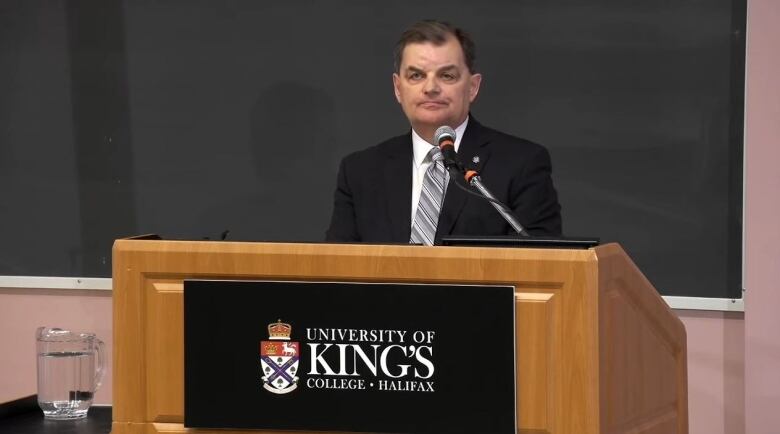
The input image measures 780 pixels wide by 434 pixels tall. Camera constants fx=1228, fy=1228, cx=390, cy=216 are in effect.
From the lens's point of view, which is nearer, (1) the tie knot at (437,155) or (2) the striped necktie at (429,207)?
(1) the tie knot at (437,155)

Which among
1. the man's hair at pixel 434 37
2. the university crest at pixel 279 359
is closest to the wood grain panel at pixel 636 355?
the university crest at pixel 279 359

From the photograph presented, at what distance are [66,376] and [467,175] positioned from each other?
1272mm

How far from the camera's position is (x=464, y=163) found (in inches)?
138

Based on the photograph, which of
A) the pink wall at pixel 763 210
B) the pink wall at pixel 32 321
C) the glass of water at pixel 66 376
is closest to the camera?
the glass of water at pixel 66 376

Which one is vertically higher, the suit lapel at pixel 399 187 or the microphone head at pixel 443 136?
the microphone head at pixel 443 136

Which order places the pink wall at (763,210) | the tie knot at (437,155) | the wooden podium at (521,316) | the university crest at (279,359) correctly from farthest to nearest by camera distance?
the pink wall at (763,210), the tie knot at (437,155), the university crest at (279,359), the wooden podium at (521,316)

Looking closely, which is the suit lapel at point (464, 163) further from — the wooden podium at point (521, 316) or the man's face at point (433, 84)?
the wooden podium at point (521, 316)

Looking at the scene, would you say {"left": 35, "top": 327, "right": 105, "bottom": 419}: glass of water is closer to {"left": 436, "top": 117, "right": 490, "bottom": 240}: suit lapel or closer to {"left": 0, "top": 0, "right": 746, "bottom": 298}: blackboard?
{"left": 436, "top": 117, "right": 490, "bottom": 240}: suit lapel

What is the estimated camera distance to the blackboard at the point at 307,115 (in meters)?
4.60

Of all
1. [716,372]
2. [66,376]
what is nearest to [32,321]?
[66,376]

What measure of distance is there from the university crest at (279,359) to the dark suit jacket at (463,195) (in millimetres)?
933

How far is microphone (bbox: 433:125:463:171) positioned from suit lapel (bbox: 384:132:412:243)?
62cm

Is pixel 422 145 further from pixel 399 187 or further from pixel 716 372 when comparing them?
pixel 716 372

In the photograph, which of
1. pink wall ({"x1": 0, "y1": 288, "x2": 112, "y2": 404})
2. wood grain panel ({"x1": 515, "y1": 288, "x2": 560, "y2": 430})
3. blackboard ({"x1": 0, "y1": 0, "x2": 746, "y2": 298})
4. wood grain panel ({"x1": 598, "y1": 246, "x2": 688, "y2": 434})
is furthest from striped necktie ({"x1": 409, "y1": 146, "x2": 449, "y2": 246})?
pink wall ({"x1": 0, "y1": 288, "x2": 112, "y2": 404})
